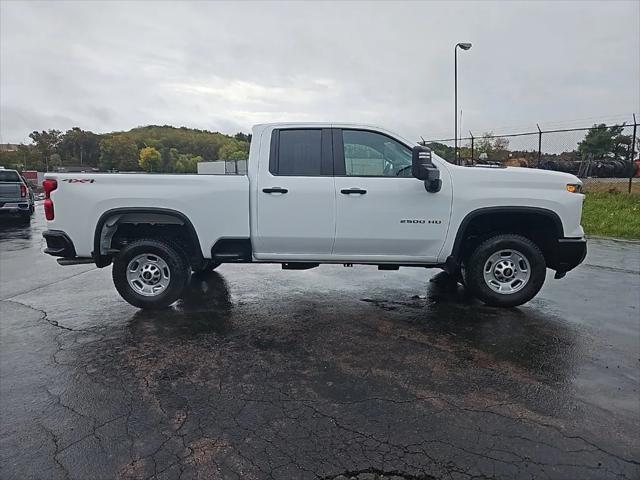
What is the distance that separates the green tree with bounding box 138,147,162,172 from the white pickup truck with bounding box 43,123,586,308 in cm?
307

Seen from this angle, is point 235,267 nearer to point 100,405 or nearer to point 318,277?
point 318,277

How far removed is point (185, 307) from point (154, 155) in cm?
475

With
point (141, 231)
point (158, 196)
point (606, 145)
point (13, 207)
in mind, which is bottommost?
point (141, 231)

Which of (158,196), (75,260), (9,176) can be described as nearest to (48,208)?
(75,260)

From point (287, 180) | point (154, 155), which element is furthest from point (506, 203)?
point (154, 155)

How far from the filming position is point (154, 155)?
9141mm

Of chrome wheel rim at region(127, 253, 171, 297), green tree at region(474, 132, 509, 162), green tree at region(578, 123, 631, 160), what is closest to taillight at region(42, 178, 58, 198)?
chrome wheel rim at region(127, 253, 171, 297)

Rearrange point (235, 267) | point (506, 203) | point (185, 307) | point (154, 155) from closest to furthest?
1. point (506, 203)
2. point (185, 307)
3. point (235, 267)
4. point (154, 155)

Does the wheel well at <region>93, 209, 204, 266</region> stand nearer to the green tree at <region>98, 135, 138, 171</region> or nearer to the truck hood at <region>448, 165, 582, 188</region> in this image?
the truck hood at <region>448, 165, 582, 188</region>

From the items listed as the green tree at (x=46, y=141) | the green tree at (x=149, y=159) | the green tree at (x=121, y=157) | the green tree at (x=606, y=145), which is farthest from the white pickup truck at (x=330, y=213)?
the green tree at (x=46, y=141)

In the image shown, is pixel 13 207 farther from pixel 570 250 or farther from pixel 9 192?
pixel 570 250

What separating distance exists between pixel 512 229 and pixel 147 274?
4.33m

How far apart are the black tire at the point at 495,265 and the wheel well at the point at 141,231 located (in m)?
3.14

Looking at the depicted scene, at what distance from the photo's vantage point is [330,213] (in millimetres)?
5020
